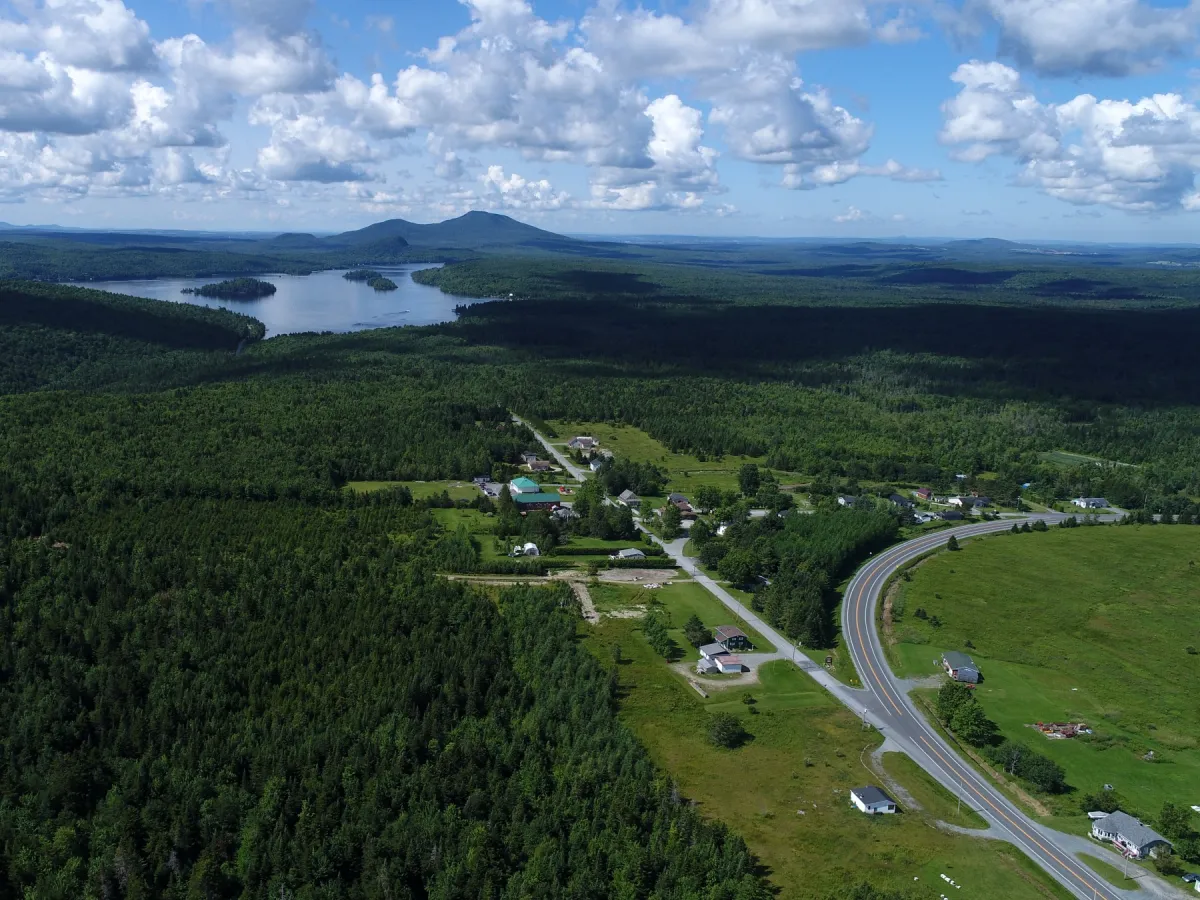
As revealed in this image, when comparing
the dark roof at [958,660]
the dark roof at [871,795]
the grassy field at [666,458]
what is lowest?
the dark roof at [871,795]

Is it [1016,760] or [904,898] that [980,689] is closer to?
[1016,760]

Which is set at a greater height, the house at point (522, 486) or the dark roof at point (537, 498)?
the house at point (522, 486)

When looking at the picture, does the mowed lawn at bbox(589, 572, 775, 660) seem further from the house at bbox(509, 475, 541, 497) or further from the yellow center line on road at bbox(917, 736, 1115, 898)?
the house at bbox(509, 475, 541, 497)

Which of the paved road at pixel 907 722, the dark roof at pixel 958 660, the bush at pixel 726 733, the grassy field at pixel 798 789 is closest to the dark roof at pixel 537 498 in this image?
the paved road at pixel 907 722

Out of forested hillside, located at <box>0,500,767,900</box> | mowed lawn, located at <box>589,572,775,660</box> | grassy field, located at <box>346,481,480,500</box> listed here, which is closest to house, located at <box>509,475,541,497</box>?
grassy field, located at <box>346,481,480,500</box>

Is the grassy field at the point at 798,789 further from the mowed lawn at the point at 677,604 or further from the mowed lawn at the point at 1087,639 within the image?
the mowed lawn at the point at 1087,639

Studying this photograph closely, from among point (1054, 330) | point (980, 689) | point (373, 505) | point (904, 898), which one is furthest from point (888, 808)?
point (1054, 330)

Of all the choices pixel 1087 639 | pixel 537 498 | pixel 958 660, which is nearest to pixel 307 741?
pixel 958 660

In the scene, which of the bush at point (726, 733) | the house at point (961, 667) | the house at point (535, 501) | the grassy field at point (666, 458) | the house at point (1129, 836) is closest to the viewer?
the house at point (1129, 836)
